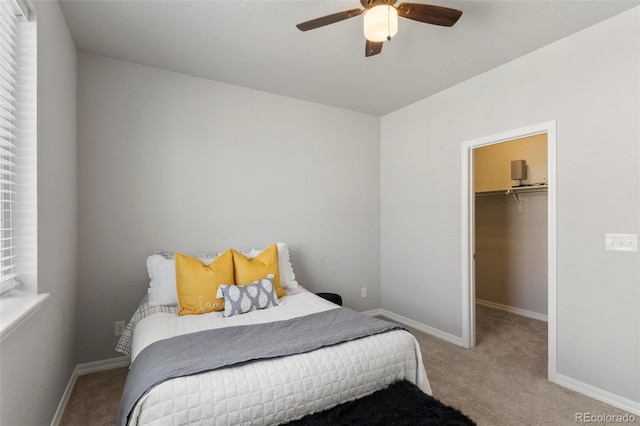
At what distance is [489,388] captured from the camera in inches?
94.1

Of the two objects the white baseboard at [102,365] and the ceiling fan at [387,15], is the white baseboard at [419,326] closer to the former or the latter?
the white baseboard at [102,365]

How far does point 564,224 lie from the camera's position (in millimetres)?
2443

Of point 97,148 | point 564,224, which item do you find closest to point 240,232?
point 97,148

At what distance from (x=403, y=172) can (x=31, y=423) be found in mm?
3674

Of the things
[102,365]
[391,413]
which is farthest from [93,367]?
[391,413]

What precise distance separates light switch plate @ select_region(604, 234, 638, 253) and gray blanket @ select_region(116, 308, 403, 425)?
1.63 metres

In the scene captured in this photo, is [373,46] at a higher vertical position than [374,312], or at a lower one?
higher

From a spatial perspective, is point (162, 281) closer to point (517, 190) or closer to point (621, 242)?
point (621, 242)

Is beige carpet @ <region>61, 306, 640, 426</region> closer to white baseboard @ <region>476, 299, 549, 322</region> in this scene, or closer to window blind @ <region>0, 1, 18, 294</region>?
white baseboard @ <region>476, 299, 549, 322</region>

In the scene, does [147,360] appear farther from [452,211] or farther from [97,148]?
[452,211]

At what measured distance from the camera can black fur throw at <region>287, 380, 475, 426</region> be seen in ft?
4.64

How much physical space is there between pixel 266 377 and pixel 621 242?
244 centimetres

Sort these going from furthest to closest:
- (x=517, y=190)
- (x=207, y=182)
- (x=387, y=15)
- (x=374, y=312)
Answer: (x=374, y=312)
(x=517, y=190)
(x=207, y=182)
(x=387, y=15)

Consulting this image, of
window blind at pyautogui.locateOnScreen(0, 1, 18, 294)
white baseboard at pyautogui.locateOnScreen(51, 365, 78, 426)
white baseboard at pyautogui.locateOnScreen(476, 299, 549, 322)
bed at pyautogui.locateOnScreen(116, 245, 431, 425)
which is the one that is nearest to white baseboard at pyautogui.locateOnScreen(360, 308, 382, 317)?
white baseboard at pyautogui.locateOnScreen(476, 299, 549, 322)
